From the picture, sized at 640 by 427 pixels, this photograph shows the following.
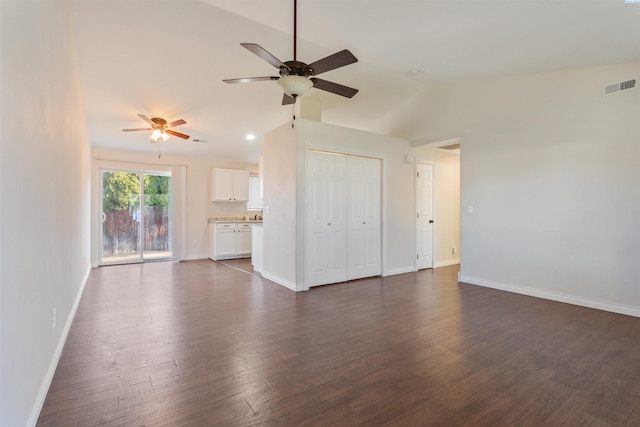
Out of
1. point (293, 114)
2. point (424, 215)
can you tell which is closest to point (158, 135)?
point (293, 114)

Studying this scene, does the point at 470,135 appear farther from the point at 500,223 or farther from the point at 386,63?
the point at 386,63

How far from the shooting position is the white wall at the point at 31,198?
4.29 ft

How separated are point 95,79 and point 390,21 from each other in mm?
3668

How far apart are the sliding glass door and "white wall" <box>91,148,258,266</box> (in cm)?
22

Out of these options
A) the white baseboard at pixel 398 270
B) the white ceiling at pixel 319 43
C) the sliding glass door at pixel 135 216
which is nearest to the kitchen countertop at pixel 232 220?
the sliding glass door at pixel 135 216

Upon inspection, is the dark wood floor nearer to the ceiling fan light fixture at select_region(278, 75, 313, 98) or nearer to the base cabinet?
the ceiling fan light fixture at select_region(278, 75, 313, 98)

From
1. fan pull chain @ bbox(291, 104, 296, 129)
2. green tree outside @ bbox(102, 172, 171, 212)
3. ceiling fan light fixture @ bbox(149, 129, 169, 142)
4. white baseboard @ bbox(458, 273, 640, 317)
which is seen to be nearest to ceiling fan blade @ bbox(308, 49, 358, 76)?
fan pull chain @ bbox(291, 104, 296, 129)

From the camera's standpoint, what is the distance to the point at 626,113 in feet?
11.5

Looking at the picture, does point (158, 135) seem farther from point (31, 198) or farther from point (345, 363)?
point (345, 363)

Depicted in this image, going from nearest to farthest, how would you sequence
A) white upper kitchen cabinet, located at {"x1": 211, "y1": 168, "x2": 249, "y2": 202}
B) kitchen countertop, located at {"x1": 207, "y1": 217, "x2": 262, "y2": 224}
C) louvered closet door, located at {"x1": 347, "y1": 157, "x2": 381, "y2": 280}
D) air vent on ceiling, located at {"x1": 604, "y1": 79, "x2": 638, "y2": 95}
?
1. air vent on ceiling, located at {"x1": 604, "y1": 79, "x2": 638, "y2": 95}
2. louvered closet door, located at {"x1": 347, "y1": 157, "x2": 381, "y2": 280}
3. white upper kitchen cabinet, located at {"x1": 211, "y1": 168, "x2": 249, "y2": 202}
4. kitchen countertop, located at {"x1": 207, "y1": 217, "x2": 262, "y2": 224}

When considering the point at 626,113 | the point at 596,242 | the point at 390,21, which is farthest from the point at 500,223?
the point at 390,21

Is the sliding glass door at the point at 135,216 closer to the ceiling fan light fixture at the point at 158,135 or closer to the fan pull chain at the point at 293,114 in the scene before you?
the ceiling fan light fixture at the point at 158,135

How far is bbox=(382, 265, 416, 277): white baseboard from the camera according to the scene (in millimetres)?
5449

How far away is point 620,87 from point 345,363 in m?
4.32
